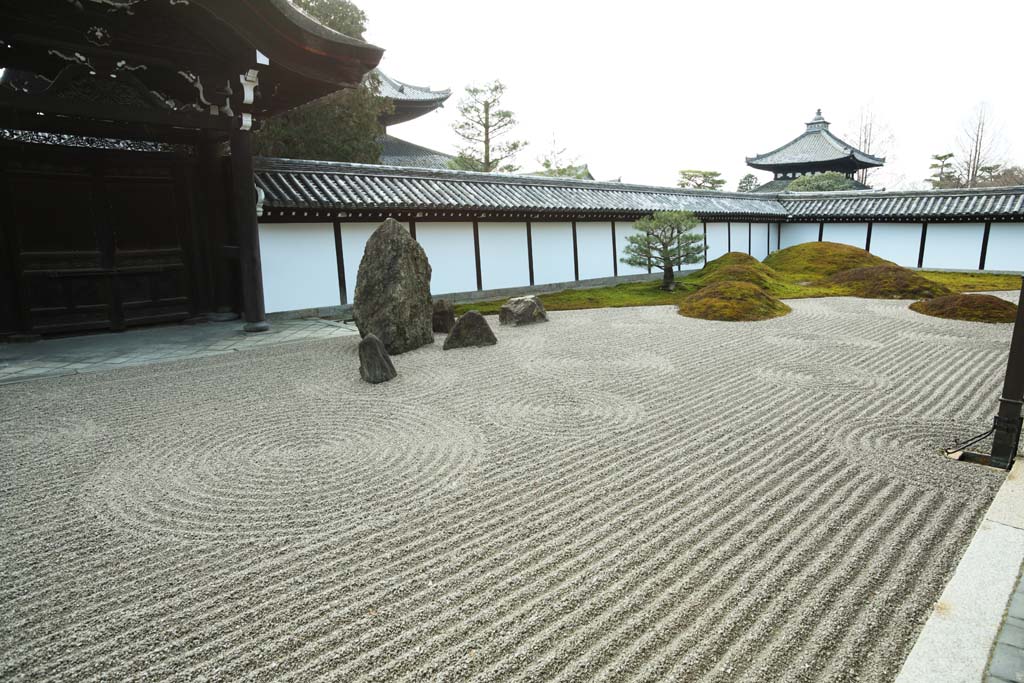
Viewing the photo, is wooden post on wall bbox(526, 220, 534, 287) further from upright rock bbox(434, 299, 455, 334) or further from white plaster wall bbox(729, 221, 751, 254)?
white plaster wall bbox(729, 221, 751, 254)

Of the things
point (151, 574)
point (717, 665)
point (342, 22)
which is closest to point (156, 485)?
point (151, 574)

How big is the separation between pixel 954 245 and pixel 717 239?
7.83 metres

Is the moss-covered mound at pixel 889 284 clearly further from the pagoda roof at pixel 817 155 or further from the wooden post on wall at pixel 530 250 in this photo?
the pagoda roof at pixel 817 155

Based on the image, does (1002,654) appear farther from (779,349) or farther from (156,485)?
(779,349)

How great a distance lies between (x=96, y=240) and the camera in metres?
9.38

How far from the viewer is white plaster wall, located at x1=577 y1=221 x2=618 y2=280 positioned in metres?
16.7

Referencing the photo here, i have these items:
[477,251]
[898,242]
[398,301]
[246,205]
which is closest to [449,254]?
[477,251]

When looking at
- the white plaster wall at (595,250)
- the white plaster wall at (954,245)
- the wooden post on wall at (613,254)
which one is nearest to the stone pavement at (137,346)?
the white plaster wall at (595,250)

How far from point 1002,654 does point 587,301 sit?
38.8ft

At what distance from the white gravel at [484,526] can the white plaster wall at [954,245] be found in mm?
16116

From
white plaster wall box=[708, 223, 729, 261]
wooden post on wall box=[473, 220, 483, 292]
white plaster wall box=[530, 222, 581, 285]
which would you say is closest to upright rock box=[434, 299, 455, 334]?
wooden post on wall box=[473, 220, 483, 292]

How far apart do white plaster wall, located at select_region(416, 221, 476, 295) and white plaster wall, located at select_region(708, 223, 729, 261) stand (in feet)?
32.7

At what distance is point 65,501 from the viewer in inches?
147

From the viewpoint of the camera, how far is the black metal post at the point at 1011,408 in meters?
3.91
